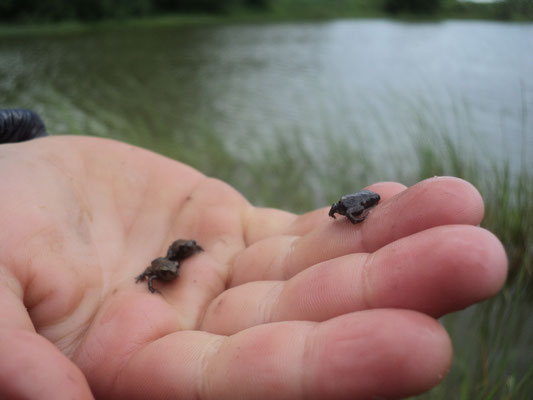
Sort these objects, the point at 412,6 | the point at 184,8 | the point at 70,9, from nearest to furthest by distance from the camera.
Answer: the point at 412,6 → the point at 70,9 → the point at 184,8

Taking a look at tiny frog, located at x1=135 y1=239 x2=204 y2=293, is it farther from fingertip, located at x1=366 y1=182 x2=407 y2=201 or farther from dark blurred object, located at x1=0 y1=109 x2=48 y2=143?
dark blurred object, located at x1=0 y1=109 x2=48 y2=143

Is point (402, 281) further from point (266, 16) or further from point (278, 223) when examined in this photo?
point (266, 16)

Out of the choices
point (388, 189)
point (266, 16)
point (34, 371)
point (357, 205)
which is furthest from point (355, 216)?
point (266, 16)

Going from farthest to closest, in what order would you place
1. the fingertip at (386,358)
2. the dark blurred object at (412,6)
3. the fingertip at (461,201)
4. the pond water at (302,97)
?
the dark blurred object at (412,6), the pond water at (302,97), the fingertip at (461,201), the fingertip at (386,358)

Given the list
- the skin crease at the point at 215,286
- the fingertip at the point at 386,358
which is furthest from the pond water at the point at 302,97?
the fingertip at the point at 386,358

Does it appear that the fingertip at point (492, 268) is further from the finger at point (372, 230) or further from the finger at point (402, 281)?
the finger at point (372, 230)
